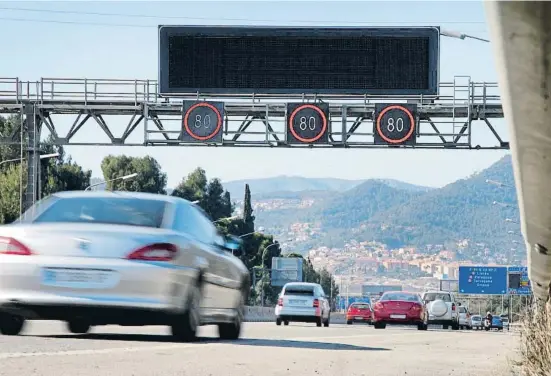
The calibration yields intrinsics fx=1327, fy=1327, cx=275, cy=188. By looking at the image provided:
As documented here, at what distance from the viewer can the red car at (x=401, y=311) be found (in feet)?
126

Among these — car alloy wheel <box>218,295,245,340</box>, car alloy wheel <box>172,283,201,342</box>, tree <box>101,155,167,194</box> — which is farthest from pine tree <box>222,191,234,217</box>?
car alloy wheel <box>172,283,201,342</box>

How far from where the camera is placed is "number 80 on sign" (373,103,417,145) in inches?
1740

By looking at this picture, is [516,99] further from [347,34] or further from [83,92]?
[83,92]

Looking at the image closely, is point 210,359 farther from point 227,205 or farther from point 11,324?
point 227,205

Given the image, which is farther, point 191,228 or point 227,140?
point 227,140

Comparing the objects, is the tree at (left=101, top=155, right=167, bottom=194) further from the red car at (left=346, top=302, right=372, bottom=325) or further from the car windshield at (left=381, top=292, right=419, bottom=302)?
the car windshield at (left=381, top=292, right=419, bottom=302)

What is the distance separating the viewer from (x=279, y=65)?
144 ft

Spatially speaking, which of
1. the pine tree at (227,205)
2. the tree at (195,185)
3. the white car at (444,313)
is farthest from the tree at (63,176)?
the white car at (444,313)

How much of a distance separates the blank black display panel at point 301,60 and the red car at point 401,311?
302 inches

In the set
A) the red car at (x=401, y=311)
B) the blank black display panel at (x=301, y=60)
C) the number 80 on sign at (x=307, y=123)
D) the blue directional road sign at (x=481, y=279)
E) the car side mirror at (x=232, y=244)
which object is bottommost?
the blue directional road sign at (x=481, y=279)

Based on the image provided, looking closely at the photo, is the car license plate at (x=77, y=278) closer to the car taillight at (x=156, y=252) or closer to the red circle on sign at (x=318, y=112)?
the car taillight at (x=156, y=252)

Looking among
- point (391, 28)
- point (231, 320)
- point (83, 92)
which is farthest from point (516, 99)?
point (83, 92)

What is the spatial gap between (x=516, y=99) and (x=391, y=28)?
39.0 meters

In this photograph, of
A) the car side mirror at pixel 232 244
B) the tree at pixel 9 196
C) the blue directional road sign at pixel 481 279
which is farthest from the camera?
the blue directional road sign at pixel 481 279
